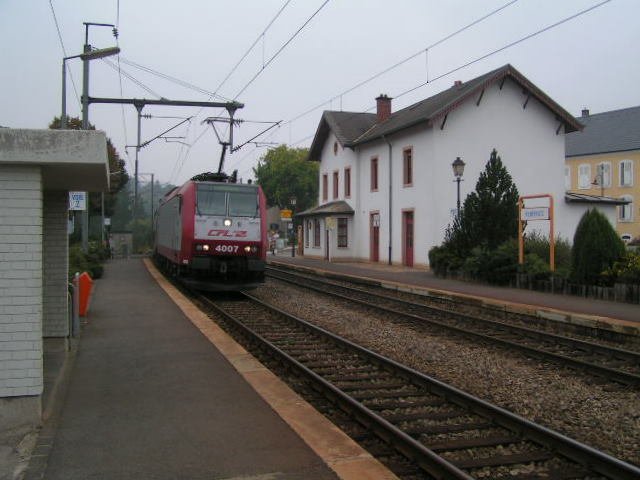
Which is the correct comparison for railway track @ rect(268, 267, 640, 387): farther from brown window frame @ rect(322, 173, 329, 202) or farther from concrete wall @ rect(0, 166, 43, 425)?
brown window frame @ rect(322, 173, 329, 202)

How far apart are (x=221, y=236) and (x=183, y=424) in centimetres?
1107

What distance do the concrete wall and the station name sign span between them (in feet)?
52.0

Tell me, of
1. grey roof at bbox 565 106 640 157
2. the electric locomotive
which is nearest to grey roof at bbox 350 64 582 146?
the electric locomotive

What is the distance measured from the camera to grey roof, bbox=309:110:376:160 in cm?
3697

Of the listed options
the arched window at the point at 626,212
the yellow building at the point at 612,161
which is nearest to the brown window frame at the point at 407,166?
the yellow building at the point at 612,161

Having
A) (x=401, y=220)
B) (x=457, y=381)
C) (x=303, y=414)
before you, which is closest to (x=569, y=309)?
(x=457, y=381)

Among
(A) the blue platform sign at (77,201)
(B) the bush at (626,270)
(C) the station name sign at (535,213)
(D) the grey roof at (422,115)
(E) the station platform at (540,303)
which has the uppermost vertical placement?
(D) the grey roof at (422,115)

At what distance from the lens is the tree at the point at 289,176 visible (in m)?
86.1

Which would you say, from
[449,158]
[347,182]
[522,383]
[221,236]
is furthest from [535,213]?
[347,182]

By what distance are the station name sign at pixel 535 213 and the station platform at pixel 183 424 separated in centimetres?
1227

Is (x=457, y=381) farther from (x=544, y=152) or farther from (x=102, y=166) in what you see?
(x=544, y=152)

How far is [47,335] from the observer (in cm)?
842

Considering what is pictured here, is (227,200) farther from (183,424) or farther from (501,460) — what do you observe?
(501,460)

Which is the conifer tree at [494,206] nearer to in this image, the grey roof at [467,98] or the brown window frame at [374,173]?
the grey roof at [467,98]
